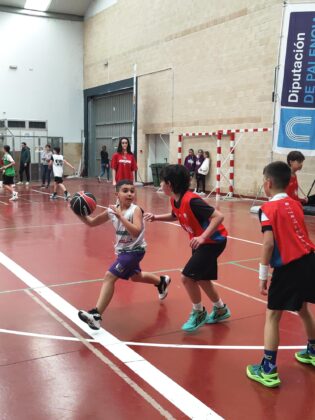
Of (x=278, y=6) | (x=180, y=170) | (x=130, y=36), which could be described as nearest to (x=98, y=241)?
(x=180, y=170)

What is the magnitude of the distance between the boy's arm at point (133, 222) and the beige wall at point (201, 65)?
37.3ft

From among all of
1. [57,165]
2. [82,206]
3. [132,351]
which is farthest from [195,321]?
[57,165]

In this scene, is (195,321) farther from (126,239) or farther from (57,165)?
(57,165)

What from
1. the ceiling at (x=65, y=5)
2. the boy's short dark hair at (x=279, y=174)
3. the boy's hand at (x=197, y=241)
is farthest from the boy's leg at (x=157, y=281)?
the ceiling at (x=65, y=5)

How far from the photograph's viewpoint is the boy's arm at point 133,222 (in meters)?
4.11

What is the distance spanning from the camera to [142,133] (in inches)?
920

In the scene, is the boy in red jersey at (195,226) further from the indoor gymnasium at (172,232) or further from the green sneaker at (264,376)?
the green sneaker at (264,376)

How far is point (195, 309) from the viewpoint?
14.8ft

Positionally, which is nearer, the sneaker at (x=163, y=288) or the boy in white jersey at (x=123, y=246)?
the boy in white jersey at (x=123, y=246)

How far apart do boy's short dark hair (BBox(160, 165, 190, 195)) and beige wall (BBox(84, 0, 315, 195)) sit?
1133cm

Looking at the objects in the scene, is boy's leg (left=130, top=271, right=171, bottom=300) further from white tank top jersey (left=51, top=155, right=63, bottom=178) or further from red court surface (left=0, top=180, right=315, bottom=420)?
white tank top jersey (left=51, top=155, right=63, bottom=178)

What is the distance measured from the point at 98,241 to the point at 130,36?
17.7m

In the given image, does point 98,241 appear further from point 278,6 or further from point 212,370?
point 278,6

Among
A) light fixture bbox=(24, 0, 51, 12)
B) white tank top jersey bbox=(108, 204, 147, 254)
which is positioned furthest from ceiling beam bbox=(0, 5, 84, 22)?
white tank top jersey bbox=(108, 204, 147, 254)
